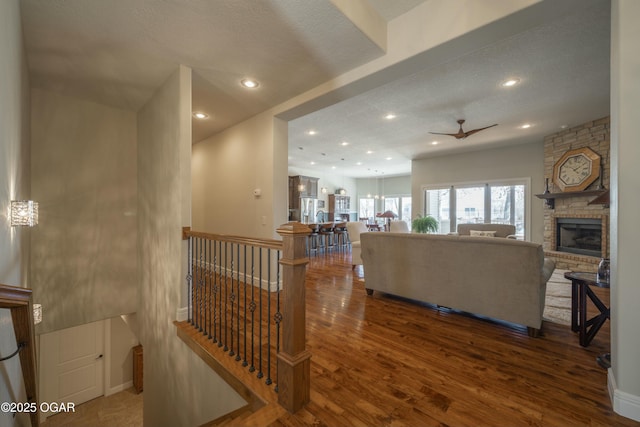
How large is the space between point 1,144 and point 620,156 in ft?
12.5

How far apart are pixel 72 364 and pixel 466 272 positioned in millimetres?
7865

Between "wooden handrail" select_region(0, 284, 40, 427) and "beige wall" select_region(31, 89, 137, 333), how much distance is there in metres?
3.04

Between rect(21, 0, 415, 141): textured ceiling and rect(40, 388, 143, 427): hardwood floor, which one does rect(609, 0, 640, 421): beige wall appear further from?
rect(40, 388, 143, 427): hardwood floor

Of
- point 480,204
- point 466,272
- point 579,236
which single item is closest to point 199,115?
point 466,272

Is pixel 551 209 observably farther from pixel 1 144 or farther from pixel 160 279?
pixel 1 144

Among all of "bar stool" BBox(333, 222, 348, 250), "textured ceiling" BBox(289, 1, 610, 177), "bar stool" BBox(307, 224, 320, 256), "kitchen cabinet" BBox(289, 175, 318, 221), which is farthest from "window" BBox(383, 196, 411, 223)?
"bar stool" BBox(307, 224, 320, 256)

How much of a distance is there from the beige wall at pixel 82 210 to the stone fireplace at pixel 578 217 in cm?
827

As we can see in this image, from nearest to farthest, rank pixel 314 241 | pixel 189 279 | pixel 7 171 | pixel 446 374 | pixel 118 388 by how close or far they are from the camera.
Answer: pixel 7 171, pixel 446 374, pixel 189 279, pixel 118 388, pixel 314 241

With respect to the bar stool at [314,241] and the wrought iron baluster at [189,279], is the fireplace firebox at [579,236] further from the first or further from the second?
the wrought iron baluster at [189,279]

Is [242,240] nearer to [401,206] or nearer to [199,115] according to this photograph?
[199,115]

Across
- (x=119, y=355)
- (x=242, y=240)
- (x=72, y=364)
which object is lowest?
(x=119, y=355)

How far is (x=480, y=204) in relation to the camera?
7.49 m

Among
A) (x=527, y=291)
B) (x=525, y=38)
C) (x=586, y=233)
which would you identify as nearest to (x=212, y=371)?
(x=527, y=291)

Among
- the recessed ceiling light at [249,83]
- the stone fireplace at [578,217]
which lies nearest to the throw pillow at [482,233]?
the stone fireplace at [578,217]
